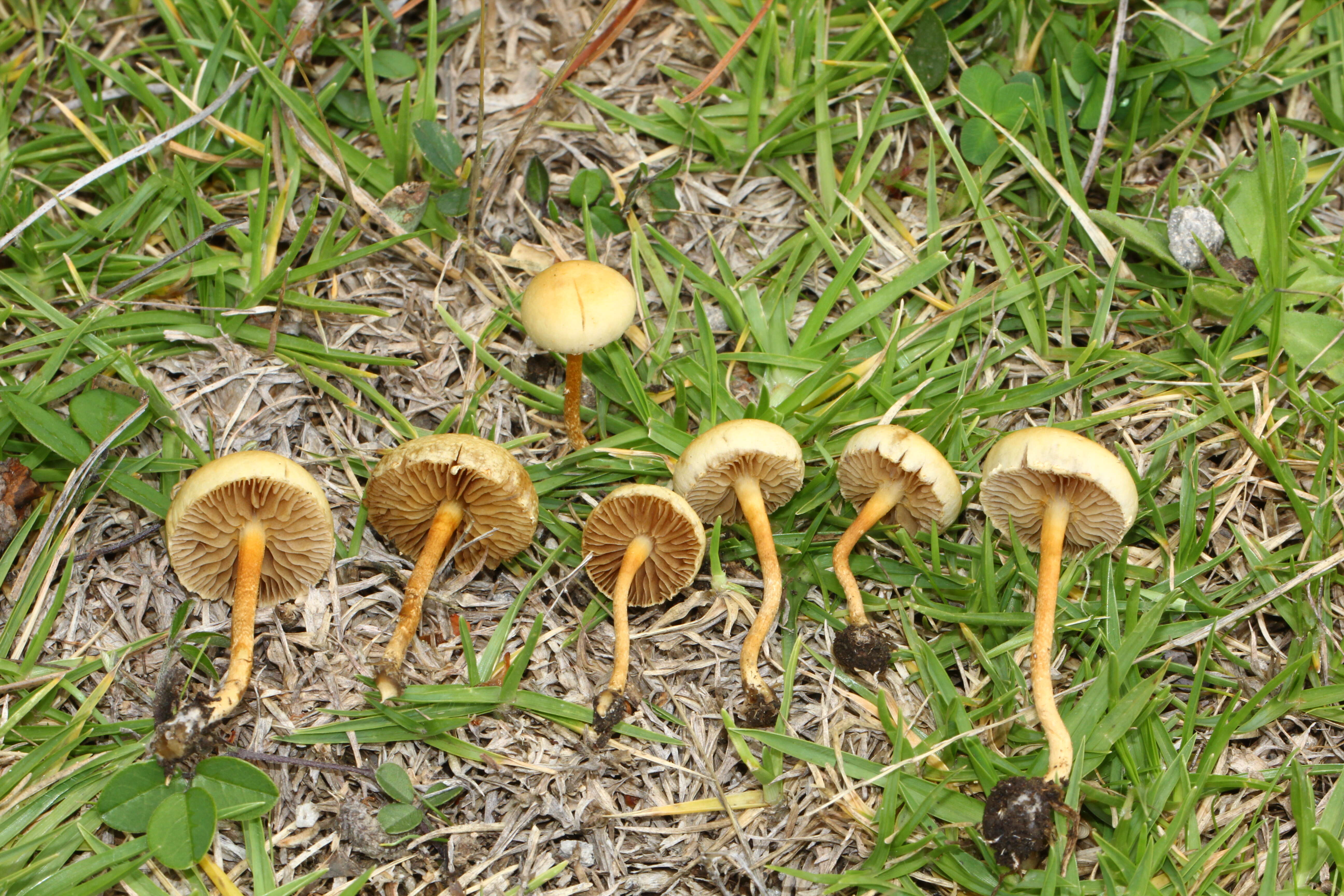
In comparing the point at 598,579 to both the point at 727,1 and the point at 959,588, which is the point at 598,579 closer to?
the point at 959,588

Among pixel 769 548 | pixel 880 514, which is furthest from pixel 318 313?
pixel 880 514

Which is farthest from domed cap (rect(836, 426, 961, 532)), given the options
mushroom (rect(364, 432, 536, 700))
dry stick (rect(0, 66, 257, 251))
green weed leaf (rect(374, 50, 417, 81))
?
dry stick (rect(0, 66, 257, 251))

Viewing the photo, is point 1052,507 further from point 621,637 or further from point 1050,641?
point 621,637

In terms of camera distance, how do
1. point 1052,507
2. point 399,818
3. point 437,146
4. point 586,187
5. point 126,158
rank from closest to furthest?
1. point 399,818
2. point 1052,507
3. point 126,158
4. point 437,146
5. point 586,187

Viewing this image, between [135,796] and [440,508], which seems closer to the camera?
[135,796]

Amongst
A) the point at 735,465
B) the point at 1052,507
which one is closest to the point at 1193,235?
the point at 1052,507

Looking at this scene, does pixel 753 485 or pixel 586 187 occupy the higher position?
pixel 586 187

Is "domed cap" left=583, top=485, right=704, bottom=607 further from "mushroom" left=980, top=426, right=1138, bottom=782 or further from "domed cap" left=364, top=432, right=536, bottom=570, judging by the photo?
"mushroom" left=980, top=426, right=1138, bottom=782

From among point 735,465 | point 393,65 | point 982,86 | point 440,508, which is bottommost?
point 735,465
